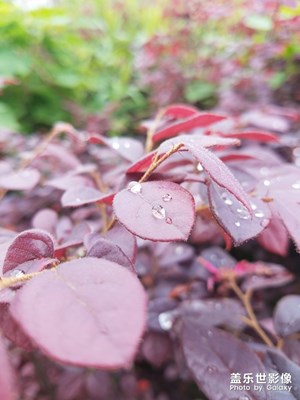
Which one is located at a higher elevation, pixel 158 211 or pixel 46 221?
pixel 158 211

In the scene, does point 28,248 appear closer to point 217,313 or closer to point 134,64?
point 217,313

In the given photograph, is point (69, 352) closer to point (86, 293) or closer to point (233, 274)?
point (86, 293)

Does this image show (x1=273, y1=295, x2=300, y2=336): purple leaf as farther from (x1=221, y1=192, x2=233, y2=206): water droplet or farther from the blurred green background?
the blurred green background

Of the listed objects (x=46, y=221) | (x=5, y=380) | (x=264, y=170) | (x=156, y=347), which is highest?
(x=5, y=380)

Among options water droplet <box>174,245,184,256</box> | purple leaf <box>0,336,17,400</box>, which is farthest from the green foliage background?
purple leaf <box>0,336,17,400</box>

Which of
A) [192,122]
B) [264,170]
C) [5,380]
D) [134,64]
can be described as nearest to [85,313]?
[5,380]

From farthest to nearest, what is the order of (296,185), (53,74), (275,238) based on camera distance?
(53,74) < (275,238) < (296,185)

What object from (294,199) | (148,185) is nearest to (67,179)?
(148,185)
